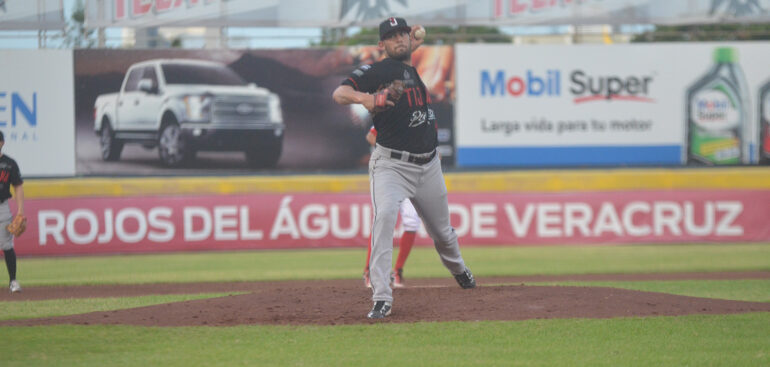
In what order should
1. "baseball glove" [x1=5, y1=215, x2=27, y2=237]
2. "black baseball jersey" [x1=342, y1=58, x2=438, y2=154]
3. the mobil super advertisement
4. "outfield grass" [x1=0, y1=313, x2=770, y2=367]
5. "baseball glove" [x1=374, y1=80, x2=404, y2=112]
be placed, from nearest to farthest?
"outfield grass" [x1=0, y1=313, x2=770, y2=367]
"baseball glove" [x1=374, y1=80, x2=404, y2=112]
"black baseball jersey" [x1=342, y1=58, x2=438, y2=154]
"baseball glove" [x1=5, y1=215, x2=27, y2=237]
the mobil super advertisement

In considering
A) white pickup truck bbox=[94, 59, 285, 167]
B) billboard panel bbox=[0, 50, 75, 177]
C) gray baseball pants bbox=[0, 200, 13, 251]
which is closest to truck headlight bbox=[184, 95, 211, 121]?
white pickup truck bbox=[94, 59, 285, 167]

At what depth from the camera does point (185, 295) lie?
373 inches

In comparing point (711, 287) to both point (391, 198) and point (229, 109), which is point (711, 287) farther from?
point (229, 109)

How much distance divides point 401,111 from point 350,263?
7749 mm

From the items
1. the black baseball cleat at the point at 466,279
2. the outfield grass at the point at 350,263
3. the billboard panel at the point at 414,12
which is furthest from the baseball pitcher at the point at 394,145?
the billboard panel at the point at 414,12

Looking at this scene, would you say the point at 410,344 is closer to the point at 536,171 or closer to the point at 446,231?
the point at 446,231

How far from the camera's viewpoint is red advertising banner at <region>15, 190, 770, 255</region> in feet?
52.0

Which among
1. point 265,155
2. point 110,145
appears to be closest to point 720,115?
point 265,155

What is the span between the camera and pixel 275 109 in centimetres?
1862

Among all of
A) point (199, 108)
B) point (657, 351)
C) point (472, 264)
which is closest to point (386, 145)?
point (657, 351)

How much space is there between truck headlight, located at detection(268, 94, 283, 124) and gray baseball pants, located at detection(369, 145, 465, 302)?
12.2m

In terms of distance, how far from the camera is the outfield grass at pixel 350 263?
39.5 feet

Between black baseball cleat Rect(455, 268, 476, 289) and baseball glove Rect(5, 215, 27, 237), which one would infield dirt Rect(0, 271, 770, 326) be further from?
baseball glove Rect(5, 215, 27, 237)

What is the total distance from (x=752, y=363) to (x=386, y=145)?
2.71 m
